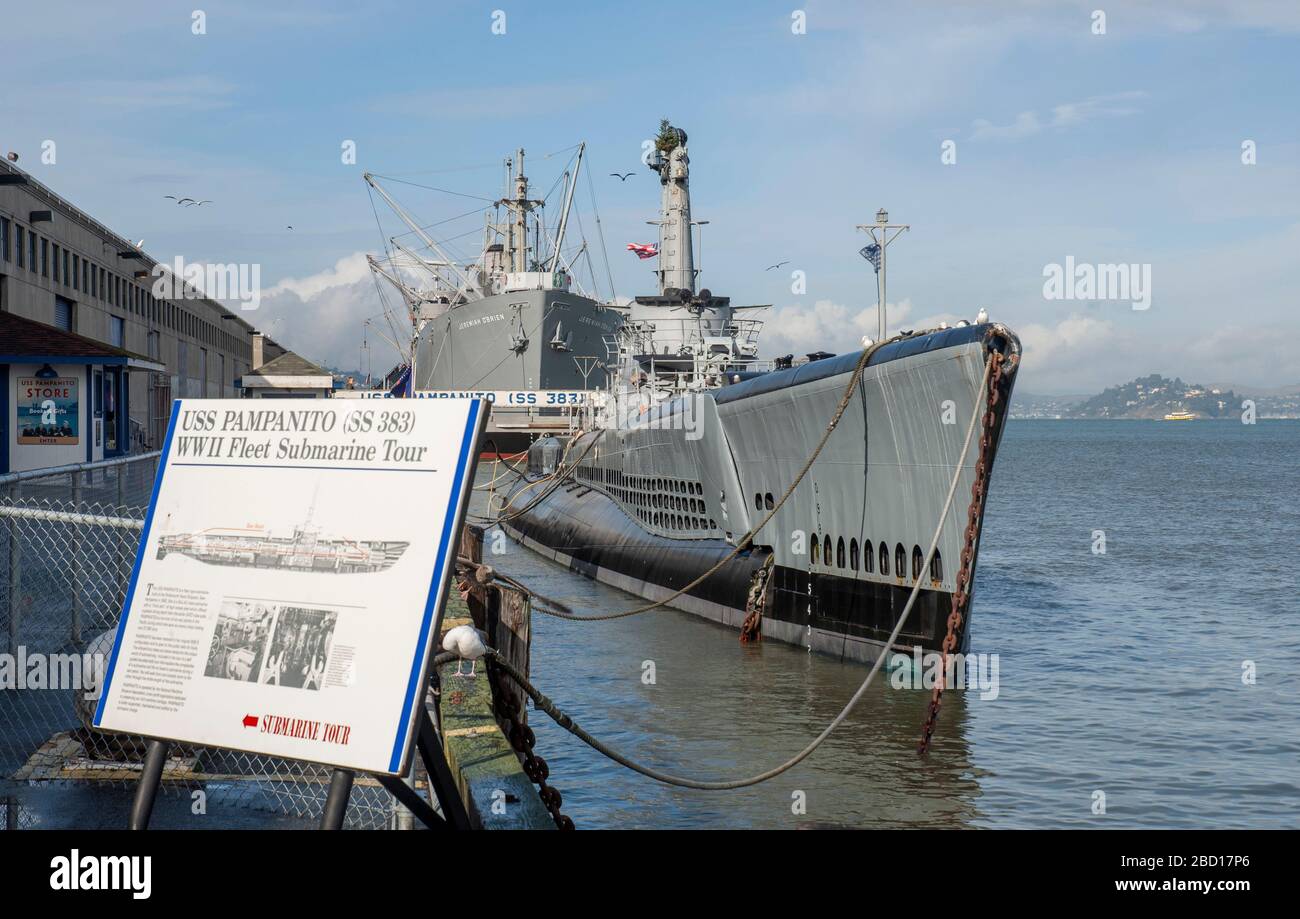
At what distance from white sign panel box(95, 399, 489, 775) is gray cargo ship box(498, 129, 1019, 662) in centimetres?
682

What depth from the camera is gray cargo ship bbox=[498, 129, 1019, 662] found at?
48.8 ft

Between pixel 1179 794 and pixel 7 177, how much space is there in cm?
3389

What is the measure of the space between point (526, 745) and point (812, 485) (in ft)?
39.1

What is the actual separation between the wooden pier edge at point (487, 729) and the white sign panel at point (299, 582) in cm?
95

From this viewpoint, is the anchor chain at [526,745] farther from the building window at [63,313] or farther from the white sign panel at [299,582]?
the building window at [63,313]

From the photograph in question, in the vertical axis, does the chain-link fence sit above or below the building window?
below

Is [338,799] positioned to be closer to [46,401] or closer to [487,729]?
[487,729]

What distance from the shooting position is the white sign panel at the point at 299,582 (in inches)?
177

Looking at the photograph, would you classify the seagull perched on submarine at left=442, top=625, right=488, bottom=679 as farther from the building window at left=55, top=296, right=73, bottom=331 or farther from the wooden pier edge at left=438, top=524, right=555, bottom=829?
the building window at left=55, top=296, right=73, bottom=331

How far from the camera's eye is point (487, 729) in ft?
25.4

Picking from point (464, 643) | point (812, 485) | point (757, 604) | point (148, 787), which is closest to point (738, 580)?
point (757, 604)

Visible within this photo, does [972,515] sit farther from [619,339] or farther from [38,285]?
[38,285]

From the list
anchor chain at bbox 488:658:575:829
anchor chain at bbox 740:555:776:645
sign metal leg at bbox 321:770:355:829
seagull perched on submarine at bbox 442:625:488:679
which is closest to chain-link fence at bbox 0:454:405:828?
anchor chain at bbox 488:658:575:829
